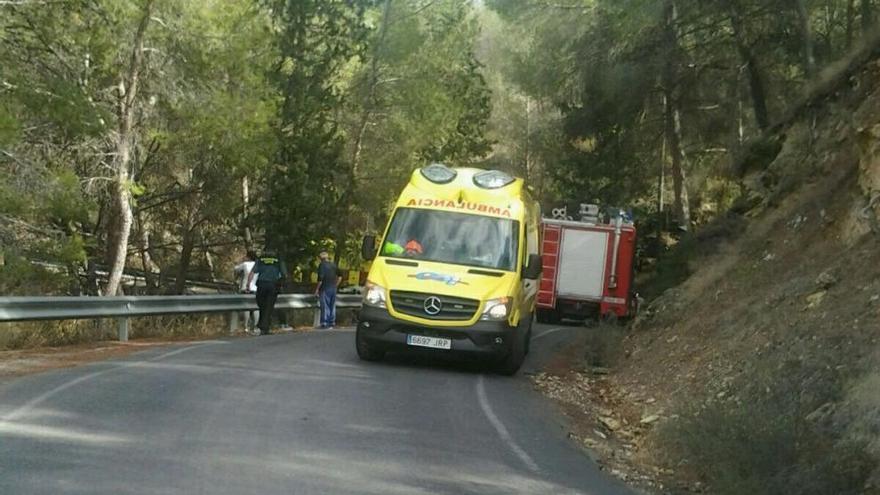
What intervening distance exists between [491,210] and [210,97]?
10334 millimetres

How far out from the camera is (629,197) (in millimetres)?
39344

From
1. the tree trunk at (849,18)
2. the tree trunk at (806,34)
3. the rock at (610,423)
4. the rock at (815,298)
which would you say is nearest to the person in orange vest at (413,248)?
the rock at (610,423)

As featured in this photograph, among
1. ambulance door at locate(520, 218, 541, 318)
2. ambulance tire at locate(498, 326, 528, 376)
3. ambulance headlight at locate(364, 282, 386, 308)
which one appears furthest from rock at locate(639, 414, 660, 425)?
ambulance headlight at locate(364, 282, 386, 308)

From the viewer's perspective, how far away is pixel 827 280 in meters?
13.5

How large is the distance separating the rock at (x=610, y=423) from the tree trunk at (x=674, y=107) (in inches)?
533

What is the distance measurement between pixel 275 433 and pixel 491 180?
24.9 feet

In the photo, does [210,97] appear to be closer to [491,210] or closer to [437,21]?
[491,210]

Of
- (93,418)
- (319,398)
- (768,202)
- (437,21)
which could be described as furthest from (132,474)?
(437,21)

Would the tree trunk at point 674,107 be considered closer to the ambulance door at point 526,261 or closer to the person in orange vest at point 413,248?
the ambulance door at point 526,261

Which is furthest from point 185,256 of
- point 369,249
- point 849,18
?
point 849,18

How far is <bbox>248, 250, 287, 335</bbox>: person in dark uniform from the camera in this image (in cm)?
1969

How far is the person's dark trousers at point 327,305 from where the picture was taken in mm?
23578

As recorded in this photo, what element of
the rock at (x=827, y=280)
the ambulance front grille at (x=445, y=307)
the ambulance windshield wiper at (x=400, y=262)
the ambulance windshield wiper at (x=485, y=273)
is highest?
the rock at (x=827, y=280)

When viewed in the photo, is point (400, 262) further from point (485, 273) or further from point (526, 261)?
point (526, 261)
